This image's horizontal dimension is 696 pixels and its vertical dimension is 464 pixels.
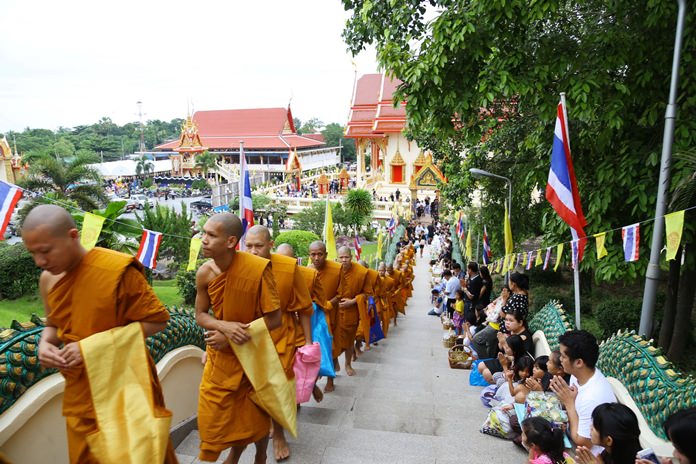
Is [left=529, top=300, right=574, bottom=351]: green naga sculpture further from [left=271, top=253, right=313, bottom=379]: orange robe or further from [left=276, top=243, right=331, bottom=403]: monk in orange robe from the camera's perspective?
[left=271, top=253, right=313, bottom=379]: orange robe

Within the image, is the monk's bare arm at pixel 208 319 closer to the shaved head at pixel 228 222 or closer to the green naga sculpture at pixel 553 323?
the shaved head at pixel 228 222

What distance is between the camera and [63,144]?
6256 centimetres

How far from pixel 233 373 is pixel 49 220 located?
1366 millimetres

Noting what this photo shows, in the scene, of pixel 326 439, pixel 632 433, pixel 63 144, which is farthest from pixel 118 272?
pixel 63 144

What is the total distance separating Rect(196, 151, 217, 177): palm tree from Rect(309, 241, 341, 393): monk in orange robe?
2004 inches

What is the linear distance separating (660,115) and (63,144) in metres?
69.1

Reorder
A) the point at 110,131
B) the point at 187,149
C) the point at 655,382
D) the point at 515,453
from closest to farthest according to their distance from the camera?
the point at 655,382
the point at 515,453
the point at 187,149
the point at 110,131

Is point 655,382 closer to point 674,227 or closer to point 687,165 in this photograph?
point 674,227

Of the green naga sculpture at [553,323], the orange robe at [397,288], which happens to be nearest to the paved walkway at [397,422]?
the green naga sculpture at [553,323]

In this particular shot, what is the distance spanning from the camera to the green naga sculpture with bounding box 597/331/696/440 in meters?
2.91

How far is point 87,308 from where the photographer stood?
8.01 ft

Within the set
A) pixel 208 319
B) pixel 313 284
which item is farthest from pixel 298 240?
pixel 208 319

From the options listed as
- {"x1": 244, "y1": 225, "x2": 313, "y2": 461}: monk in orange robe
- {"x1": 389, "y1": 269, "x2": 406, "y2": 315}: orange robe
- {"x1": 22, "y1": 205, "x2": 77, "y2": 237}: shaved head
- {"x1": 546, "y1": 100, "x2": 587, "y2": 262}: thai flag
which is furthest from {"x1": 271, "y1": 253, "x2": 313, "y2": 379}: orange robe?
{"x1": 389, "y1": 269, "x2": 406, "y2": 315}: orange robe

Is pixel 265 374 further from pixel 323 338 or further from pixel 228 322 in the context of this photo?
pixel 323 338
